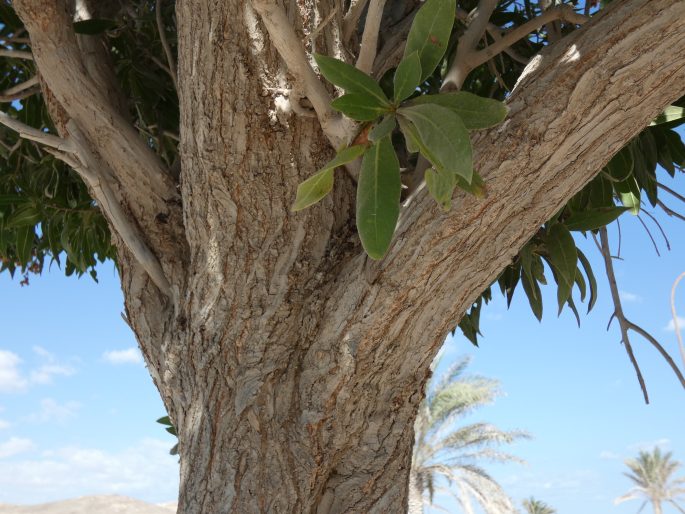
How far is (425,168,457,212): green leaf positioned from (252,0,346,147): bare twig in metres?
0.29

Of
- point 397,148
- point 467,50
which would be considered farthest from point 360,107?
point 397,148

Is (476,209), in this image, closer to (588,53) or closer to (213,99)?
(588,53)

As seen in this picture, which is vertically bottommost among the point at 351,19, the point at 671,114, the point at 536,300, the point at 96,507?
the point at 536,300

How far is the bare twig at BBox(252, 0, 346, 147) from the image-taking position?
1.39m

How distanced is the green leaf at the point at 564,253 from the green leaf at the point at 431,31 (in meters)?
0.67

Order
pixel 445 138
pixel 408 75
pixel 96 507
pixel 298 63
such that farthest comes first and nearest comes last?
pixel 96 507
pixel 298 63
pixel 408 75
pixel 445 138

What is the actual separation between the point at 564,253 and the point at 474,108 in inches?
25.8

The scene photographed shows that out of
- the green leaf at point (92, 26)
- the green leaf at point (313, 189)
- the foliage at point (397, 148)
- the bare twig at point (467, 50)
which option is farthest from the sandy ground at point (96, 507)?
the green leaf at point (313, 189)

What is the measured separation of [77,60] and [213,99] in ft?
1.86

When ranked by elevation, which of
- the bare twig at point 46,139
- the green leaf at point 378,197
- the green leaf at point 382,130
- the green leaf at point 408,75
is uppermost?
the bare twig at point 46,139

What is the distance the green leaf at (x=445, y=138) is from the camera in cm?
108

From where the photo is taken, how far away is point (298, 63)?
57.7 inches

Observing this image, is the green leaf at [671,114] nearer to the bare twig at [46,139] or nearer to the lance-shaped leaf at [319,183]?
the lance-shaped leaf at [319,183]

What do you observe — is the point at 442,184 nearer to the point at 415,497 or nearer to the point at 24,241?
the point at 24,241
